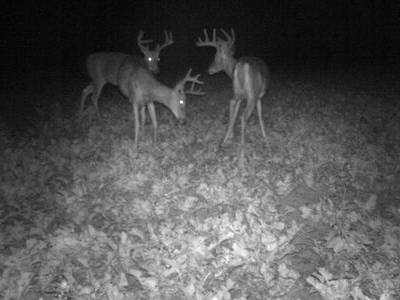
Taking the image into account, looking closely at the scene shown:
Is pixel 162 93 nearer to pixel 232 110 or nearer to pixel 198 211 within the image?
pixel 232 110

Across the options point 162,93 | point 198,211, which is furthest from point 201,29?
point 198,211

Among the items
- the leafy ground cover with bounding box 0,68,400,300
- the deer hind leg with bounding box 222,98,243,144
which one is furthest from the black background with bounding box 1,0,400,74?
the deer hind leg with bounding box 222,98,243,144

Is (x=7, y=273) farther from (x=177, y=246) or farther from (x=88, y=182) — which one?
(x=88, y=182)

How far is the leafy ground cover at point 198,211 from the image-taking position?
4.09m

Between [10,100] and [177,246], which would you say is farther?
[10,100]

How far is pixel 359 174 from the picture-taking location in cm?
657

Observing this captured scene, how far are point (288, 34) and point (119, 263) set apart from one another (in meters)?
41.9

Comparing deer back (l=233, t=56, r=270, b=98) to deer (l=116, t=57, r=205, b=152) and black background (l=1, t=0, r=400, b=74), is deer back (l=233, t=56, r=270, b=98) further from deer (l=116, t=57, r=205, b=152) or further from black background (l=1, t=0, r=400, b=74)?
black background (l=1, t=0, r=400, b=74)

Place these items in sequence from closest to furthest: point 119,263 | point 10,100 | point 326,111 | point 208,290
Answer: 1. point 208,290
2. point 119,263
3. point 326,111
4. point 10,100

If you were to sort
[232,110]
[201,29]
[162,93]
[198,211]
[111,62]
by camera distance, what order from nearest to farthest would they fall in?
[198,211]
[162,93]
[232,110]
[111,62]
[201,29]

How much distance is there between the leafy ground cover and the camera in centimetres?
409

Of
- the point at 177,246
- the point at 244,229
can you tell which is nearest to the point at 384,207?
the point at 244,229

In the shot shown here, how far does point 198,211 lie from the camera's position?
5453 mm

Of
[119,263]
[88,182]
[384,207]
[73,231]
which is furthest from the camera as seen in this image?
[88,182]
